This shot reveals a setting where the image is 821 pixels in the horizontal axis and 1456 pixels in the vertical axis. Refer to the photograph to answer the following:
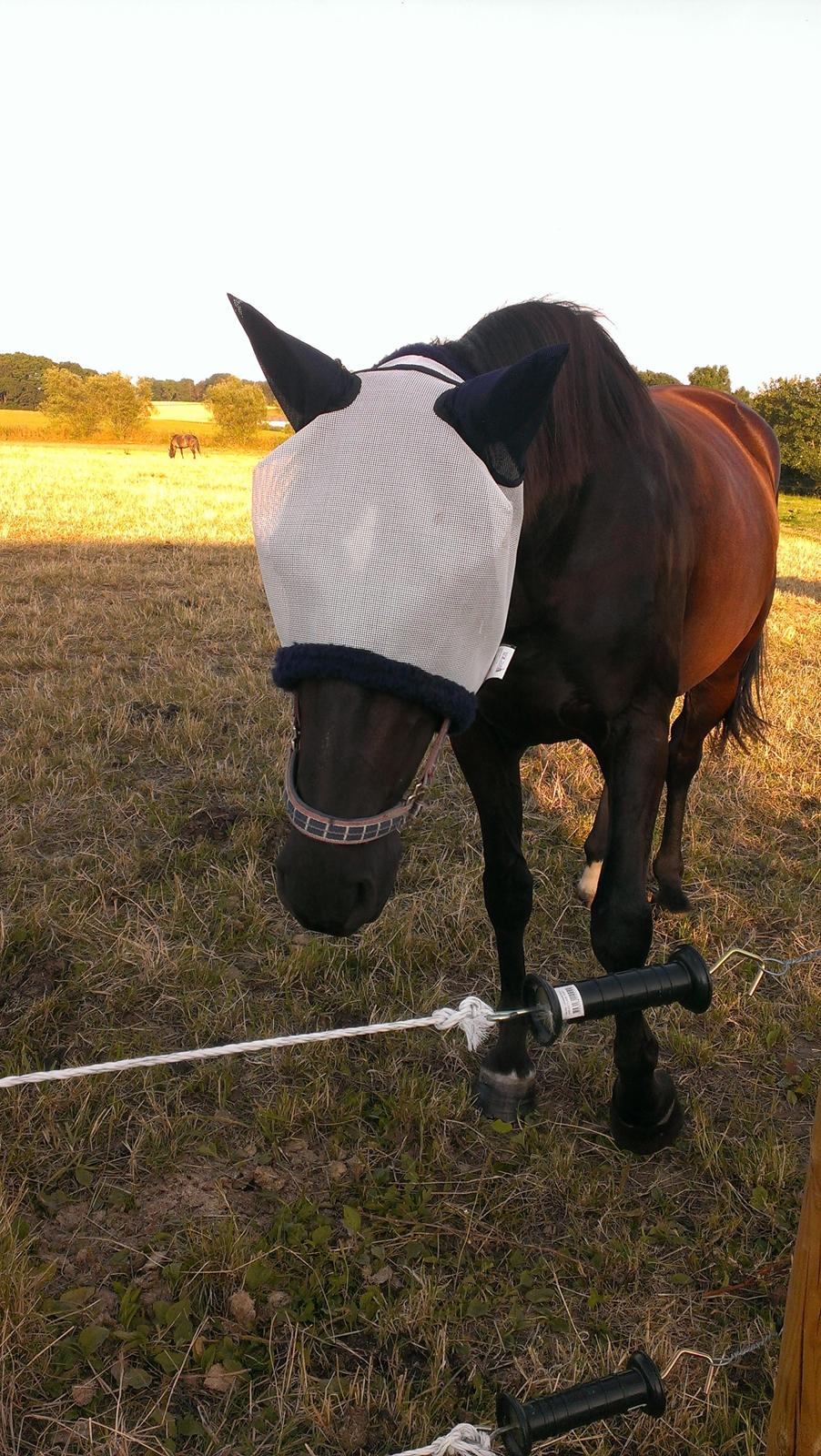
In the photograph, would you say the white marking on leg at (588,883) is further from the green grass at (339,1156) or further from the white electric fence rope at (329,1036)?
the white electric fence rope at (329,1036)

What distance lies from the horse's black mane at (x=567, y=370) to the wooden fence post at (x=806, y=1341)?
1.45m

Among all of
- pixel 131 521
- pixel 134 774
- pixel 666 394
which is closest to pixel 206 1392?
pixel 134 774

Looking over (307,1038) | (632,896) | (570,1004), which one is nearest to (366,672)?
(570,1004)

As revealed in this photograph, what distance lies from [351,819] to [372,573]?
429 mm

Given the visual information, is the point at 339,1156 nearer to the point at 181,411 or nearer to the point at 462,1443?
the point at 462,1443

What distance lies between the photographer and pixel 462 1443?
5.05 feet

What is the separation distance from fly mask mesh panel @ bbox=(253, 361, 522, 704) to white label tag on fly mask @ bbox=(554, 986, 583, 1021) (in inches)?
23.2

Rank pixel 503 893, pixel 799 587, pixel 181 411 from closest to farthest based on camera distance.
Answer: pixel 503 893
pixel 799 587
pixel 181 411

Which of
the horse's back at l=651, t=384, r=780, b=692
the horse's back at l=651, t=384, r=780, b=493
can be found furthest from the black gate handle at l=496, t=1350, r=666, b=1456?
the horse's back at l=651, t=384, r=780, b=493

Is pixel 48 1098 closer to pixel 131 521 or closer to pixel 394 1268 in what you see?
pixel 394 1268

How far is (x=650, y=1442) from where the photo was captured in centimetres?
166

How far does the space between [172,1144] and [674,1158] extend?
4.69 ft

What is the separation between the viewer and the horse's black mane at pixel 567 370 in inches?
75.1

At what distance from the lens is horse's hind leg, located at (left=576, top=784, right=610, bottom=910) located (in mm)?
3598
